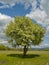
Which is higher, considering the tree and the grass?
the tree

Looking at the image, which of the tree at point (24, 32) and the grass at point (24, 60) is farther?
the tree at point (24, 32)

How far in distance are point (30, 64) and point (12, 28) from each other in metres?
26.8

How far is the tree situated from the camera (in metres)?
85.7

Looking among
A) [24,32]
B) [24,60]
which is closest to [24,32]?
[24,32]

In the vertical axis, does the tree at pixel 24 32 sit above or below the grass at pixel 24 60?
above

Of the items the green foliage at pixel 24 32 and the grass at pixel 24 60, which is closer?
the grass at pixel 24 60

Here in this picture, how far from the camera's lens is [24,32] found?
86688mm

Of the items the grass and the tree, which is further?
the tree

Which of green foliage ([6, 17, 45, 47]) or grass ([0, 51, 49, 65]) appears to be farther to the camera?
green foliage ([6, 17, 45, 47])

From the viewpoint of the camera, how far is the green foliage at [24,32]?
85.8 metres

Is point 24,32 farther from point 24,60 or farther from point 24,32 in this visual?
point 24,60

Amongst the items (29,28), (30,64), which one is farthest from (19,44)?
(30,64)

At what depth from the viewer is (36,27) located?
89.9m

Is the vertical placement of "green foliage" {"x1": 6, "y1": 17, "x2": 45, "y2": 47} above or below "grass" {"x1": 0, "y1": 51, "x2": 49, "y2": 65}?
above
